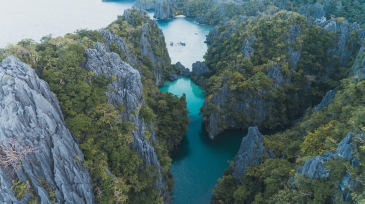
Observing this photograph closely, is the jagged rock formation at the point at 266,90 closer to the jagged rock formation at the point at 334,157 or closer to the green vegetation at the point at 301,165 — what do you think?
the green vegetation at the point at 301,165

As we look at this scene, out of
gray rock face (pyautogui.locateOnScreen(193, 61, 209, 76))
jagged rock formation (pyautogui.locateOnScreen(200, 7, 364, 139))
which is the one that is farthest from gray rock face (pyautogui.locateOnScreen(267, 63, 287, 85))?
gray rock face (pyautogui.locateOnScreen(193, 61, 209, 76))

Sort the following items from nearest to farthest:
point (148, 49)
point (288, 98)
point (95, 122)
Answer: point (95, 122) < point (288, 98) < point (148, 49)

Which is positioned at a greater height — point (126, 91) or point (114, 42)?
point (114, 42)

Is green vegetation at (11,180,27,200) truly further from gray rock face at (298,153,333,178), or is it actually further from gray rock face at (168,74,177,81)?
gray rock face at (168,74,177,81)

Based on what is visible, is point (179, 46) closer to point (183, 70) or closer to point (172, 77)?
point (183, 70)

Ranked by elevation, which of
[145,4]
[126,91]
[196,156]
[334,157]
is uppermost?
[145,4]

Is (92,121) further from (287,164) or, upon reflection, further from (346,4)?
(346,4)

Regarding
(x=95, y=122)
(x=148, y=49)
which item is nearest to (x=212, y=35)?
(x=148, y=49)
